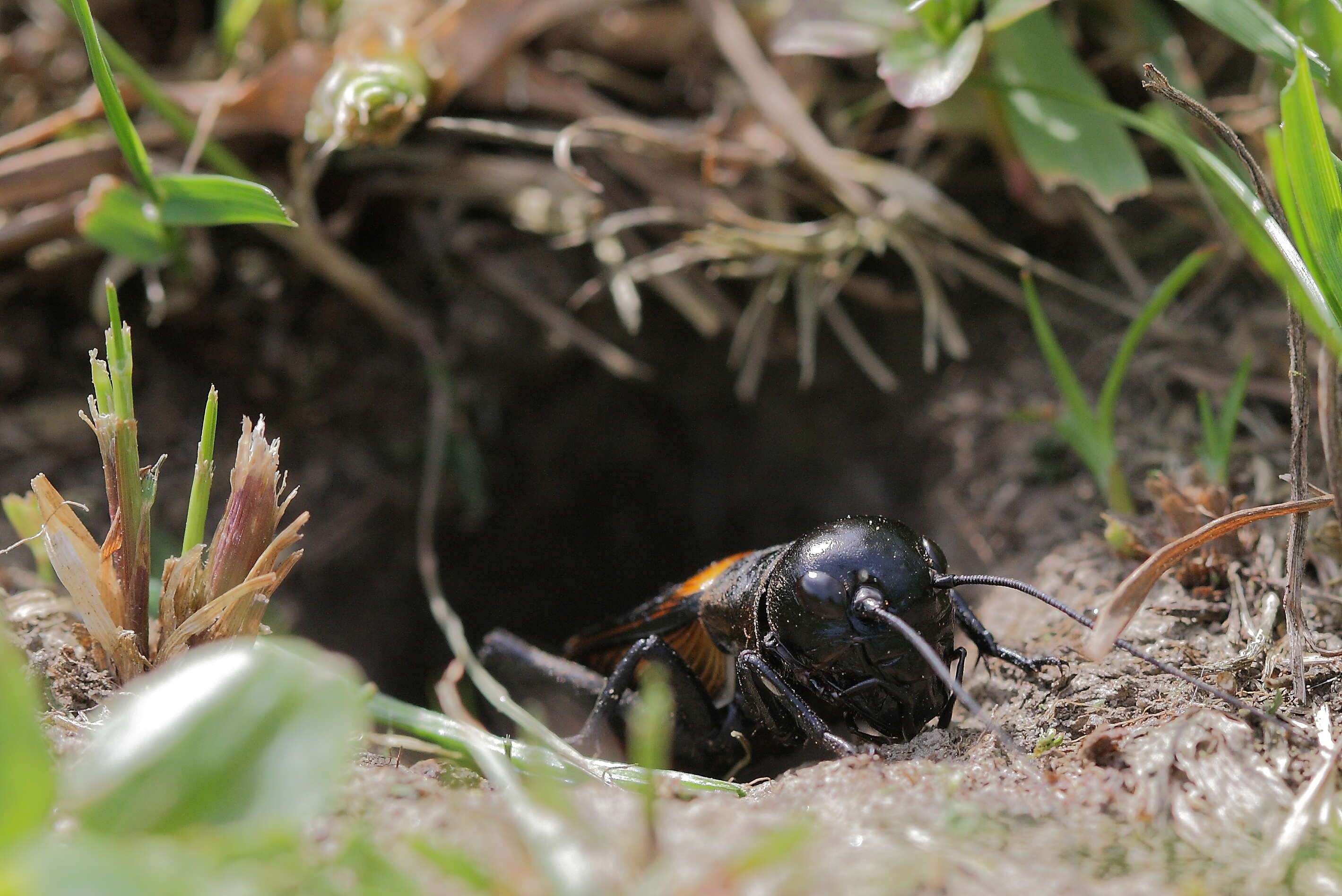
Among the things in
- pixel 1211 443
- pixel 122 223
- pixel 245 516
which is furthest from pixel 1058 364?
pixel 122 223

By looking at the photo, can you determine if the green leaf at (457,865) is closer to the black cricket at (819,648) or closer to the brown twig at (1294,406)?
the black cricket at (819,648)

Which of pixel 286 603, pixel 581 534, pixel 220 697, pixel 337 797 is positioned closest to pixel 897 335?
pixel 581 534

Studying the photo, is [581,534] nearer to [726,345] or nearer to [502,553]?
[502,553]

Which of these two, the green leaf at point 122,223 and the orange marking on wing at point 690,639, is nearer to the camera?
the green leaf at point 122,223

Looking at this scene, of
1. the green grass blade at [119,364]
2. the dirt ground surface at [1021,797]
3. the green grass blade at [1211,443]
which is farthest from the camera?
the green grass blade at [1211,443]

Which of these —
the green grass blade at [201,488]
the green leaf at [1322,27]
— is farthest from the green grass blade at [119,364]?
the green leaf at [1322,27]

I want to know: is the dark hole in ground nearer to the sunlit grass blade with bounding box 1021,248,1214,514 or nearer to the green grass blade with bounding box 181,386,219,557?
the sunlit grass blade with bounding box 1021,248,1214,514

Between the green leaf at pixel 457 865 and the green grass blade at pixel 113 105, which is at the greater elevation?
the green grass blade at pixel 113 105
